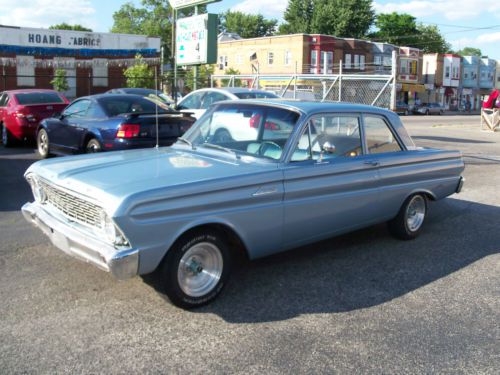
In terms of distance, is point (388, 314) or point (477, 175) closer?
point (388, 314)

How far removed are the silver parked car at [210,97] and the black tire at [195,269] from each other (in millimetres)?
8101

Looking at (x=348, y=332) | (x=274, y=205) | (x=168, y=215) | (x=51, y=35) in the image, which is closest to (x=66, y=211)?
(x=168, y=215)

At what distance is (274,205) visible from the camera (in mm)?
4531

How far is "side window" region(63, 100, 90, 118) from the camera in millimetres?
10234

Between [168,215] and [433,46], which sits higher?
[433,46]

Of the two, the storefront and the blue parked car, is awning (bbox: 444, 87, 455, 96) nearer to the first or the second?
the storefront

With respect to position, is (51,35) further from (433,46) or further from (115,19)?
(433,46)

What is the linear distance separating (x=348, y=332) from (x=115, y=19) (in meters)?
88.2

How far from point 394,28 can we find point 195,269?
268ft

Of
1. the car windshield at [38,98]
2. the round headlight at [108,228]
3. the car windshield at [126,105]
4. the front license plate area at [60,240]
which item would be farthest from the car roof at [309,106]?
the car windshield at [38,98]

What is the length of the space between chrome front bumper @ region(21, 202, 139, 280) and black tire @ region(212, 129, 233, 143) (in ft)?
5.73

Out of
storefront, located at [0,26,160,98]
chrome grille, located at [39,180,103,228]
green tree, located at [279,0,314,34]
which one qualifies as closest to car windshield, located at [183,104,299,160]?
chrome grille, located at [39,180,103,228]

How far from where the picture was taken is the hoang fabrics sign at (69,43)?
37.4m

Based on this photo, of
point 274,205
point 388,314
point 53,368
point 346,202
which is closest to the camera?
point 53,368
